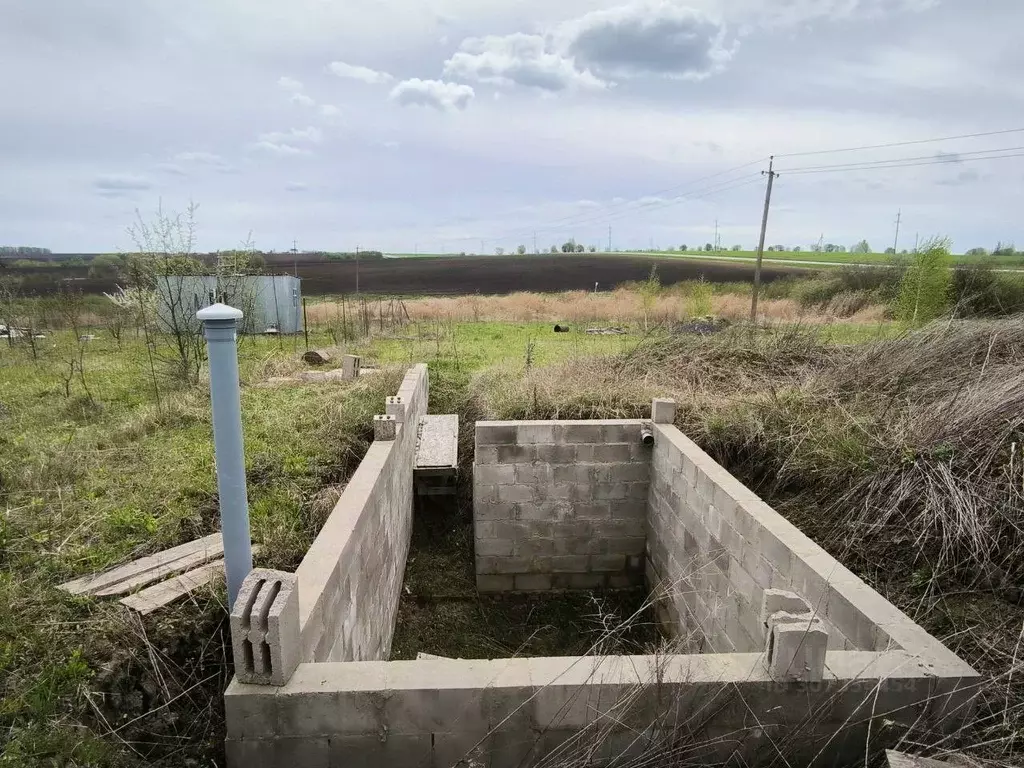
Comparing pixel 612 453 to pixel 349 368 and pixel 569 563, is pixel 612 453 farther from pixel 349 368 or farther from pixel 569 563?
pixel 349 368

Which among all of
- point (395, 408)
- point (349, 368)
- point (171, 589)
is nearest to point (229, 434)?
point (171, 589)

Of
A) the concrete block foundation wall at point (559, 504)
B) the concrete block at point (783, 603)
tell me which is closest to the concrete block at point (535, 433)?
the concrete block foundation wall at point (559, 504)

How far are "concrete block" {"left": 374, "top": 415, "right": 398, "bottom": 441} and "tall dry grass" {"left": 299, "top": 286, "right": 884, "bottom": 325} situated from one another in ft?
42.8

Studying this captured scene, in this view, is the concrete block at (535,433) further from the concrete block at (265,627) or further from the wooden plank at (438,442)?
the concrete block at (265,627)

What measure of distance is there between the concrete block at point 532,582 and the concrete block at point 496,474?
116cm

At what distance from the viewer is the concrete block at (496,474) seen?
263 inches

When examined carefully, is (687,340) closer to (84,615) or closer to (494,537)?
(494,537)

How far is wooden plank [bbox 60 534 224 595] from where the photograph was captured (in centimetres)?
332

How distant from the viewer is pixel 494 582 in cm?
698

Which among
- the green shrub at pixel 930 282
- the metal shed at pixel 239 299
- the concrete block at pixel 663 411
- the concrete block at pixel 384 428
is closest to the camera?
the concrete block at pixel 384 428

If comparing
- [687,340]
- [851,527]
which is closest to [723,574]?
[851,527]

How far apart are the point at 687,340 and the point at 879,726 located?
281 inches

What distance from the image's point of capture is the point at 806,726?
2658 mm

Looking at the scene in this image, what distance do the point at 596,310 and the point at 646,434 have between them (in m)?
17.2
